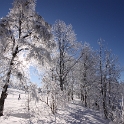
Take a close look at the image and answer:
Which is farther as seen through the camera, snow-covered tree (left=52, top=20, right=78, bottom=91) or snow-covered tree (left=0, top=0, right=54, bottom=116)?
snow-covered tree (left=52, top=20, right=78, bottom=91)

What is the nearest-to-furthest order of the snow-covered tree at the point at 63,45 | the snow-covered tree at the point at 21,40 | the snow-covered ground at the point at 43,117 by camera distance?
the snow-covered ground at the point at 43,117, the snow-covered tree at the point at 21,40, the snow-covered tree at the point at 63,45

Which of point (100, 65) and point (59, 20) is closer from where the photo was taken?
point (59, 20)

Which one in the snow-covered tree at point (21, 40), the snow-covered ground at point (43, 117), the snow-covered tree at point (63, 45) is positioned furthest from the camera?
the snow-covered tree at point (63, 45)

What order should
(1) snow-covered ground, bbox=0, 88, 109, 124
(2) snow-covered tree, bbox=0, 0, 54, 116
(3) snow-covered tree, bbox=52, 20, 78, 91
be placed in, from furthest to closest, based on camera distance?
(3) snow-covered tree, bbox=52, 20, 78, 91 → (2) snow-covered tree, bbox=0, 0, 54, 116 → (1) snow-covered ground, bbox=0, 88, 109, 124

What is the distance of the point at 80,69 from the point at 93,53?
3.34m

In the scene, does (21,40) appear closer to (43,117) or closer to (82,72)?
(43,117)

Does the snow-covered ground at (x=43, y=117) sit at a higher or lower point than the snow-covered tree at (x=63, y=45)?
lower

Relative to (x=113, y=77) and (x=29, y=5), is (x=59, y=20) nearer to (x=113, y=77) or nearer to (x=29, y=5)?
(x=29, y=5)

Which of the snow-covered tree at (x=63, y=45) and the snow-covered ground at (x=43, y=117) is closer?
the snow-covered ground at (x=43, y=117)

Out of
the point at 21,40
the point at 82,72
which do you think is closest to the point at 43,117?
the point at 21,40

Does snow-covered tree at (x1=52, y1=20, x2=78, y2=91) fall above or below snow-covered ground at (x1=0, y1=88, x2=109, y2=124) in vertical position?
above

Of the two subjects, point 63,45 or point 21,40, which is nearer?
point 21,40

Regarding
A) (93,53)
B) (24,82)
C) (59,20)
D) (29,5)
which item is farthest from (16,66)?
(93,53)

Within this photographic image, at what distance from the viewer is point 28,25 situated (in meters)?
9.42
